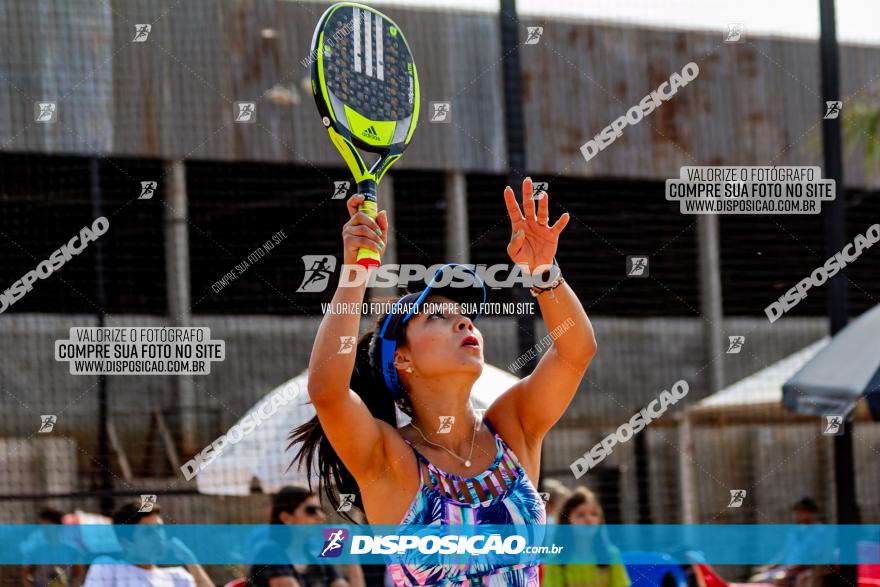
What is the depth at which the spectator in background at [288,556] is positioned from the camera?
5074mm

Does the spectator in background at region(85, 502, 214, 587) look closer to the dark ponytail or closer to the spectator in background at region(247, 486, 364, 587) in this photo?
the spectator in background at region(247, 486, 364, 587)

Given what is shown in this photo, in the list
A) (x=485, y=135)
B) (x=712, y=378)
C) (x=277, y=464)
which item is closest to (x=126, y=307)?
(x=277, y=464)

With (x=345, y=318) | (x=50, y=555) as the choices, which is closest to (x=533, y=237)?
(x=345, y=318)

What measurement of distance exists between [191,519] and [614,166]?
4.08 metres

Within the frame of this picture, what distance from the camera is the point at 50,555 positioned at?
5.66 m

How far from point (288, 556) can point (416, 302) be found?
2563 millimetres

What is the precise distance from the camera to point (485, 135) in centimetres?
777

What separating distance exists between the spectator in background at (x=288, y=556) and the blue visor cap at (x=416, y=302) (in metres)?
2.31

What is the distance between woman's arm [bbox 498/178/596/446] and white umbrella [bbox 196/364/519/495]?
271 cm

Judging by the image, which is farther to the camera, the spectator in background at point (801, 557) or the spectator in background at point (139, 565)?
the spectator in background at point (801, 557)

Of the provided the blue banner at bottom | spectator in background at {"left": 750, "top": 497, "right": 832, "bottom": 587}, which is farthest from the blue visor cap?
spectator in background at {"left": 750, "top": 497, "right": 832, "bottom": 587}

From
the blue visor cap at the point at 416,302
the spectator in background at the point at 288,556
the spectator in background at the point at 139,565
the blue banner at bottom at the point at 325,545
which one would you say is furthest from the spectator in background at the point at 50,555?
the blue visor cap at the point at 416,302

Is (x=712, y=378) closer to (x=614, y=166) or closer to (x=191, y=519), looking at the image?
(x=614, y=166)

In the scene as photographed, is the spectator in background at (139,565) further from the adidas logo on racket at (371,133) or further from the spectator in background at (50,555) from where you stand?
the adidas logo on racket at (371,133)
